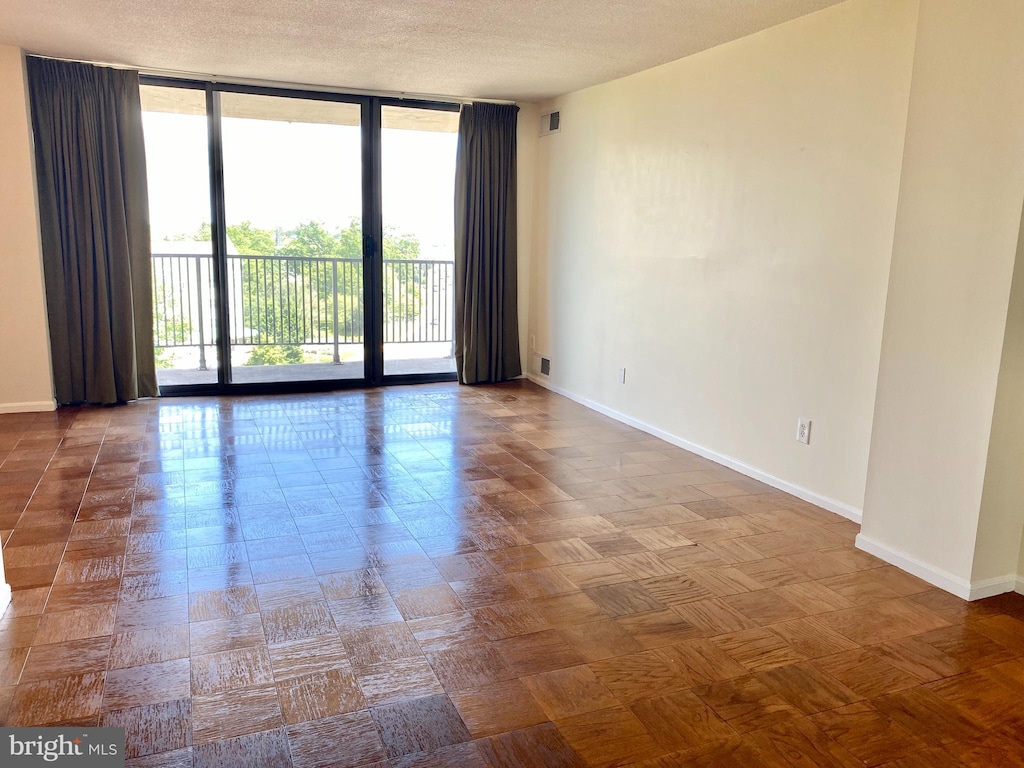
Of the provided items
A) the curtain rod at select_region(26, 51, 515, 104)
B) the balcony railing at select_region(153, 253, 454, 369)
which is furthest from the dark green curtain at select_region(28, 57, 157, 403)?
the balcony railing at select_region(153, 253, 454, 369)

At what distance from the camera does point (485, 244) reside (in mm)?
5922

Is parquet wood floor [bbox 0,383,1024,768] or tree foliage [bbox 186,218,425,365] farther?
tree foliage [bbox 186,218,425,365]

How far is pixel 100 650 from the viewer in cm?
207

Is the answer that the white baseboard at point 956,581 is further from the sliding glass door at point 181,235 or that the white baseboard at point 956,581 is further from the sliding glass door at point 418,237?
the sliding glass door at point 181,235

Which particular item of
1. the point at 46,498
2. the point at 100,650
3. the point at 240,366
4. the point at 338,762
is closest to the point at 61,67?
the point at 240,366

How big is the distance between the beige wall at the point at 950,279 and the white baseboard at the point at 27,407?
4.84 metres

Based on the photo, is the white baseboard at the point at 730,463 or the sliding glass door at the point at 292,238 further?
the sliding glass door at the point at 292,238

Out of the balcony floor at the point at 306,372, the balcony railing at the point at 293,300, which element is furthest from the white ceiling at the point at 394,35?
the balcony floor at the point at 306,372

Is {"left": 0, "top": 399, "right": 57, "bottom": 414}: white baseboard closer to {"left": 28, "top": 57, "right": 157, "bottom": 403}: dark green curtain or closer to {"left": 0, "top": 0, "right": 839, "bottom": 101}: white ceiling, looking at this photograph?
{"left": 28, "top": 57, "right": 157, "bottom": 403}: dark green curtain

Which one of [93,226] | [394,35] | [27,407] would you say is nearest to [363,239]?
[93,226]

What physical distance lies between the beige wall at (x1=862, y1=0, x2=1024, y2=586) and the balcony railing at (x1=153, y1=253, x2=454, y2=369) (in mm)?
4047

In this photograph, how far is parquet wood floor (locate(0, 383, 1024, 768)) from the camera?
1764 millimetres

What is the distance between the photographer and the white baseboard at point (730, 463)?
3322 millimetres

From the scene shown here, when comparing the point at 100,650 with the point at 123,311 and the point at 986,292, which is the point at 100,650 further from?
the point at 123,311
